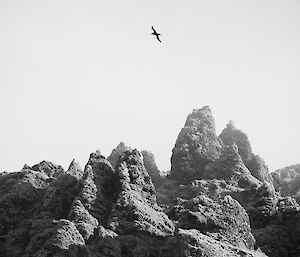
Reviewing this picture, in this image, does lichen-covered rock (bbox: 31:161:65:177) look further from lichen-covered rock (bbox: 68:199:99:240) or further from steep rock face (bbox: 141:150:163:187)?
steep rock face (bbox: 141:150:163:187)

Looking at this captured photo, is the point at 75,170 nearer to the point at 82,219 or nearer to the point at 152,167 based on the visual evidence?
the point at 82,219

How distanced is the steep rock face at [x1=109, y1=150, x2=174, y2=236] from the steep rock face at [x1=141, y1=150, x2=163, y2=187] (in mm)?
27264

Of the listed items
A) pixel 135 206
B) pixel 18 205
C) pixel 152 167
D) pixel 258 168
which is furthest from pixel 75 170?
pixel 258 168

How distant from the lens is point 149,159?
94.9m

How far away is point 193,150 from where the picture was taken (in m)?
85.9

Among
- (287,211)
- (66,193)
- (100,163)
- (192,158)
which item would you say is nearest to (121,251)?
(66,193)

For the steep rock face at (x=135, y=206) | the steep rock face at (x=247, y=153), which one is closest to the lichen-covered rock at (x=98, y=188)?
the steep rock face at (x=135, y=206)

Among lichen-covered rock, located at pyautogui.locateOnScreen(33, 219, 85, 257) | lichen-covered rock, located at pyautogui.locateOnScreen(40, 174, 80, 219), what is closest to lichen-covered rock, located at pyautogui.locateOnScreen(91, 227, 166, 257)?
lichen-covered rock, located at pyautogui.locateOnScreen(33, 219, 85, 257)

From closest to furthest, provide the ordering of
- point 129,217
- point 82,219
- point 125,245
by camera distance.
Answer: point 125,245, point 82,219, point 129,217

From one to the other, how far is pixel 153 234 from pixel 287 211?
2637 centimetres

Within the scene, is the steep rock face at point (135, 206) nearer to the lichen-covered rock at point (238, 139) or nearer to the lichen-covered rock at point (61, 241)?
the lichen-covered rock at point (61, 241)

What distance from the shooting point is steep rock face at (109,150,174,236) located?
47.5 m

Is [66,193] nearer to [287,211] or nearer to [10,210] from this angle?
[10,210]

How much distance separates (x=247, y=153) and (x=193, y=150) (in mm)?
16040
